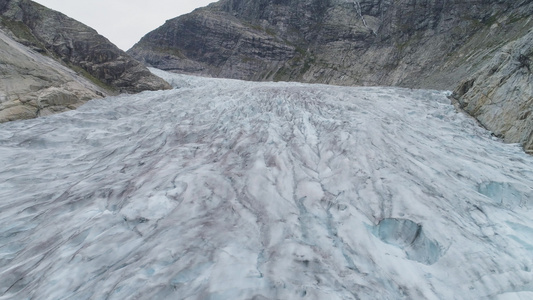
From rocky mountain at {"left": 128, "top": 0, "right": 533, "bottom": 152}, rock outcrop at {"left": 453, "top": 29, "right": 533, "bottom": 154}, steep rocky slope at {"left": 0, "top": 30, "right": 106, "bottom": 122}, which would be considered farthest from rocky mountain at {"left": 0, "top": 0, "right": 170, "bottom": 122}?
rocky mountain at {"left": 128, "top": 0, "right": 533, "bottom": 152}

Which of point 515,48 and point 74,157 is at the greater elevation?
point 515,48

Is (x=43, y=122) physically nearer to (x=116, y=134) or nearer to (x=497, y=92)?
(x=116, y=134)

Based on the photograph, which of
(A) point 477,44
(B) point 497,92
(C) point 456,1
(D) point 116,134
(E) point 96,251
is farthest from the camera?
(C) point 456,1

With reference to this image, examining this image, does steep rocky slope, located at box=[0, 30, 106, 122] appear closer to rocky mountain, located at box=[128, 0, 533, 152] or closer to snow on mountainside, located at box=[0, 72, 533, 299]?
snow on mountainside, located at box=[0, 72, 533, 299]

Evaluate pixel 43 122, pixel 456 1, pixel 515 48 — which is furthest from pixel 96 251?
pixel 456 1

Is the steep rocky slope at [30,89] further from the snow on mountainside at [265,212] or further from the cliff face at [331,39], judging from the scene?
the cliff face at [331,39]

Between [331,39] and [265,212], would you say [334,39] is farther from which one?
[265,212]
